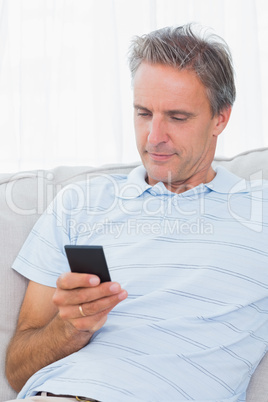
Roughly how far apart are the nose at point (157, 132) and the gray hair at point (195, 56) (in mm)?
153

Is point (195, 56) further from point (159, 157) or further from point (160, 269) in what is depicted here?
point (160, 269)

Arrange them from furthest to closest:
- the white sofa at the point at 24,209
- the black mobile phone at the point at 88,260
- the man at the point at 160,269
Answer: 1. the white sofa at the point at 24,209
2. the man at the point at 160,269
3. the black mobile phone at the point at 88,260

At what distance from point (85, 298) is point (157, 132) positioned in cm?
55

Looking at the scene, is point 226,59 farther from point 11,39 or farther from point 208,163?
point 11,39

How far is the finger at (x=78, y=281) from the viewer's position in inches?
38.5

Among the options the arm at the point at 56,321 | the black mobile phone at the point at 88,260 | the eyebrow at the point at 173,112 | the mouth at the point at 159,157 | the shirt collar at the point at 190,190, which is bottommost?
the arm at the point at 56,321

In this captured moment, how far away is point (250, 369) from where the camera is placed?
1230mm

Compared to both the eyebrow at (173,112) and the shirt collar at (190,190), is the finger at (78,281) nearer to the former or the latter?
the shirt collar at (190,190)

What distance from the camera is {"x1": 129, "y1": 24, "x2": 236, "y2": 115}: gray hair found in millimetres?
1420

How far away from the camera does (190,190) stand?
142cm

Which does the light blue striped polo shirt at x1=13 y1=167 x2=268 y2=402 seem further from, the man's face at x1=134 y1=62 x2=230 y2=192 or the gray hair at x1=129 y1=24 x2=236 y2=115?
the gray hair at x1=129 y1=24 x2=236 y2=115

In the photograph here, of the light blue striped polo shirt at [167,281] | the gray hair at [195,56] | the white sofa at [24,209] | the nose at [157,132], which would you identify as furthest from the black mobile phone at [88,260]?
the gray hair at [195,56]

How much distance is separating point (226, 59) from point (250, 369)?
2.69ft

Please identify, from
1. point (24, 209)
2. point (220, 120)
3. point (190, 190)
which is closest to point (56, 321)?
point (24, 209)
